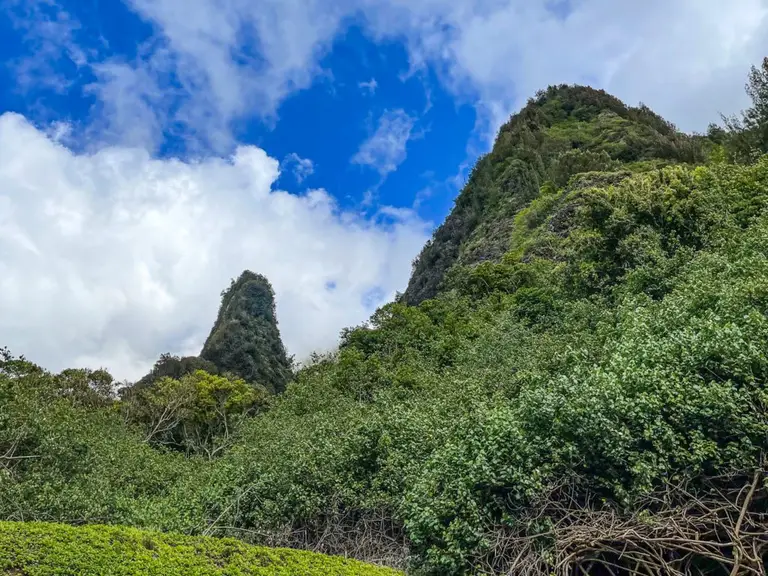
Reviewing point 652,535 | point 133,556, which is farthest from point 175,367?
point 652,535

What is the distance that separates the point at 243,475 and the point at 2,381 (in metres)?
6.49

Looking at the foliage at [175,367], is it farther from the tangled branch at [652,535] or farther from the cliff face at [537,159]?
the tangled branch at [652,535]

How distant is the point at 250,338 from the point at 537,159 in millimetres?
25948

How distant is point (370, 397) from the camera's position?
17031 millimetres

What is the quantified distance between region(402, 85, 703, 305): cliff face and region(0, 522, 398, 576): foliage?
25229mm

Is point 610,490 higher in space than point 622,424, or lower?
lower

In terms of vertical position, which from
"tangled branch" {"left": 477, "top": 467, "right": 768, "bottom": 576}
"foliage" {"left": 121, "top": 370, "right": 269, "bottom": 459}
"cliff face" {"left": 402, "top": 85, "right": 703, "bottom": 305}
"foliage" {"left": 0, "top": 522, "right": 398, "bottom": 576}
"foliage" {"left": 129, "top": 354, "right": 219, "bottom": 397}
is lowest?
"tangled branch" {"left": 477, "top": 467, "right": 768, "bottom": 576}

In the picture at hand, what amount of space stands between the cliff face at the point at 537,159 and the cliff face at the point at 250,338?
10.6 meters

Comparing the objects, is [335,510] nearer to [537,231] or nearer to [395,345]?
[395,345]

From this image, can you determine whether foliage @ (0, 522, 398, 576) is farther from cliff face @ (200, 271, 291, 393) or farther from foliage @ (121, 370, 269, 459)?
cliff face @ (200, 271, 291, 393)

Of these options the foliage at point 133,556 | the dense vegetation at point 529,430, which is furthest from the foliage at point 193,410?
the foliage at point 133,556

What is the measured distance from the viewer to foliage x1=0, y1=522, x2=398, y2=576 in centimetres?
573

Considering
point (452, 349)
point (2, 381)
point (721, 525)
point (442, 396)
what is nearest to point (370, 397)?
point (452, 349)

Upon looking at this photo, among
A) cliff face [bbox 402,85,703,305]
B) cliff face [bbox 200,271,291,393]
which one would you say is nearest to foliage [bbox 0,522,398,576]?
cliff face [bbox 402,85,703,305]
